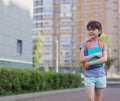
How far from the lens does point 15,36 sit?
3344 cm

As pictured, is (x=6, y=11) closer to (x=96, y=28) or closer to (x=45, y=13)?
(x=96, y=28)

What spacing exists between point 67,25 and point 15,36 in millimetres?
77691

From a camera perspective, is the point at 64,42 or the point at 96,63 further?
the point at 64,42

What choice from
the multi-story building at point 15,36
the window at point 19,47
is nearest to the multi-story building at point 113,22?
the multi-story building at point 15,36

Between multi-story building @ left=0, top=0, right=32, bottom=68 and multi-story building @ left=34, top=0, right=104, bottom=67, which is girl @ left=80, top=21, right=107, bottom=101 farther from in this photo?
multi-story building @ left=34, top=0, right=104, bottom=67

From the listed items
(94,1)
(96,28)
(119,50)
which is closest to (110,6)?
(94,1)

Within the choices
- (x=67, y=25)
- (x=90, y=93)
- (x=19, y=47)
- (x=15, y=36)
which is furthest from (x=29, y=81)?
(x=67, y=25)

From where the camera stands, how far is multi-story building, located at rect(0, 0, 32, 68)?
3109 centimetres

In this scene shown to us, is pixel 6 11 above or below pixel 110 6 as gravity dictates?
below

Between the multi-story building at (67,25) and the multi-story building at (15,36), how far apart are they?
72.5m

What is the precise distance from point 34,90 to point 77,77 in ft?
27.0

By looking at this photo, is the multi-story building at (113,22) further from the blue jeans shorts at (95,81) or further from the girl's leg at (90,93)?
the girl's leg at (90,93)

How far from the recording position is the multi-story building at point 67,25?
10900 cm

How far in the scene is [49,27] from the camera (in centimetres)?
11238
